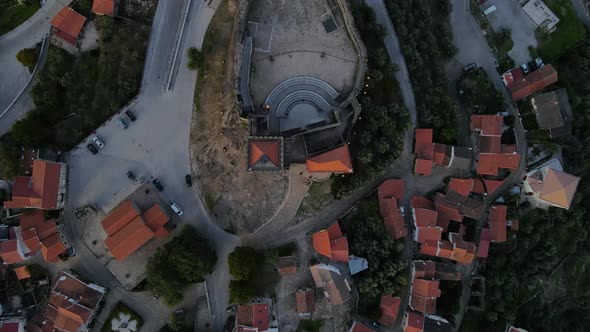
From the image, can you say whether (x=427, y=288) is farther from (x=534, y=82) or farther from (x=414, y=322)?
(x=534, y=82)

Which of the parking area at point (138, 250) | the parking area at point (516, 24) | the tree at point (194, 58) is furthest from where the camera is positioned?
the parking area at point (516, 24)

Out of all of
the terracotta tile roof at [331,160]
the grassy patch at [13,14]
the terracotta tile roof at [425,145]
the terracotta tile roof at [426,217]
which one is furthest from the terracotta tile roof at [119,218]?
the terracotta tile roof at [425,145]

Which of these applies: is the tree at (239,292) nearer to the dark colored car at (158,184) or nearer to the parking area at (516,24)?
the dark colored car at (158,184)

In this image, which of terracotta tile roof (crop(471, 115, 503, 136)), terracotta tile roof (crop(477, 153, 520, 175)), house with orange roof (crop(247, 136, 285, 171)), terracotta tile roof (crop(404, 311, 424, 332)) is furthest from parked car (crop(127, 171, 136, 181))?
terracotta tile roof (crop(471, 115, 503, 136))

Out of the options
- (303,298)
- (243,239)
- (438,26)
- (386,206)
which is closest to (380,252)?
(386,206)

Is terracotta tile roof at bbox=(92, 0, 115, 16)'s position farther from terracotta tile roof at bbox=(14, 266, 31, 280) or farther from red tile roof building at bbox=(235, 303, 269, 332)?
red tile roof building at bbox=(235, 303, 269, 332)

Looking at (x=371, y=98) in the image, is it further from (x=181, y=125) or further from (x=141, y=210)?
(x=141, y=210)
